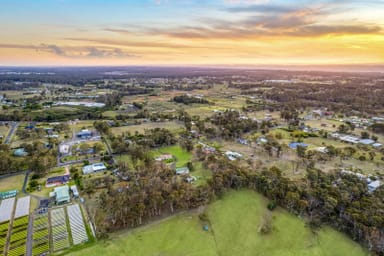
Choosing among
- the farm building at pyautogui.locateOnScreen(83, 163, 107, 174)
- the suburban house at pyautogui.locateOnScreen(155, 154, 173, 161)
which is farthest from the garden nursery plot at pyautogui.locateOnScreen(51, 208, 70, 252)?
the suburban house at pyautogui.locateOnScreen(155, 154, 173, 161)

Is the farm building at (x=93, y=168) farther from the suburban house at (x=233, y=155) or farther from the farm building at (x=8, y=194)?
the suburban house at (x=233, y=155)

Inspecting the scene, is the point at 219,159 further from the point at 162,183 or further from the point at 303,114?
the point at 303,114

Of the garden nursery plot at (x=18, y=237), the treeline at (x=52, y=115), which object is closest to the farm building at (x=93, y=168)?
the garden nursery plot at (x=18, y=237)

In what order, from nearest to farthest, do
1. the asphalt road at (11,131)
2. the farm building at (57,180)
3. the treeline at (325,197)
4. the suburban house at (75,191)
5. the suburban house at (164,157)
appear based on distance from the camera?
the treeline at (325,197)
the suburban house at (75,191)
the farm building at (57,180)
the suburban house at (164,157)
the asphalt road at (11,131)

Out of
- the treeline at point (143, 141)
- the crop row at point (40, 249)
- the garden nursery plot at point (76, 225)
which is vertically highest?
the treeline at point (143, 141)

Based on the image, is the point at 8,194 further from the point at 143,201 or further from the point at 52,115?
the point at 52,115

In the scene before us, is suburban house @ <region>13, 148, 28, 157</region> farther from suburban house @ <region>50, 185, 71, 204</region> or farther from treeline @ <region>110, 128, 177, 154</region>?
suburban house @ <region>50, 185, 71, 204</region>
